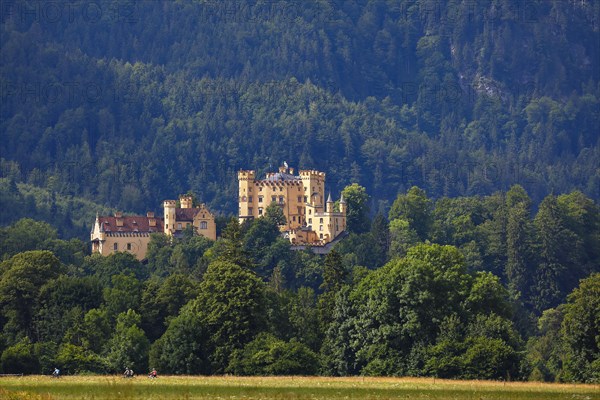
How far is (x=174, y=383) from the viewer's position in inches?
3927

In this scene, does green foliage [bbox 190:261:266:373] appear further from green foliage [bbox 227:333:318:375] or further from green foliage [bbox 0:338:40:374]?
green foliage [bbox 0:338:40:374]

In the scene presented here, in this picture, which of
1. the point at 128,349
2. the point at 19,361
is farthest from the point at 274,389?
the point at 128,349

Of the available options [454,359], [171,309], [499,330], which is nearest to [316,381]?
[454,359]

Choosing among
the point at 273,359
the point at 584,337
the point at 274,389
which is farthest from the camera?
the point at 584,337

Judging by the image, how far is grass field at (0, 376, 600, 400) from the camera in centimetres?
9012

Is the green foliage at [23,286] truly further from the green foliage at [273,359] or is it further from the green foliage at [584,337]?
the green foliage at [584,337]

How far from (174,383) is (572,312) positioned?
43853mm

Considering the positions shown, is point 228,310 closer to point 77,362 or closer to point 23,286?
point 77,362

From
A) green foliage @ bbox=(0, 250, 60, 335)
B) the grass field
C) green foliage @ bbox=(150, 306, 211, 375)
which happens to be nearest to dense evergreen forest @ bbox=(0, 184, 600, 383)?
green foliage @ bbox=(150, 306, 211, 375)

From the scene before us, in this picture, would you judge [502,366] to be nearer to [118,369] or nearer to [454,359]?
[454,359]

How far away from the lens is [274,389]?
9600 centimetres

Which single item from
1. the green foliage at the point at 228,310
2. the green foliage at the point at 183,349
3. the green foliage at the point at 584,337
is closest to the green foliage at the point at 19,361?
the green foliage at the point at 183,349

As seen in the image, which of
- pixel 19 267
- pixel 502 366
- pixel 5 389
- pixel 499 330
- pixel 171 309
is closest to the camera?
pixel 5 389

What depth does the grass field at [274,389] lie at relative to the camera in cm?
9012
